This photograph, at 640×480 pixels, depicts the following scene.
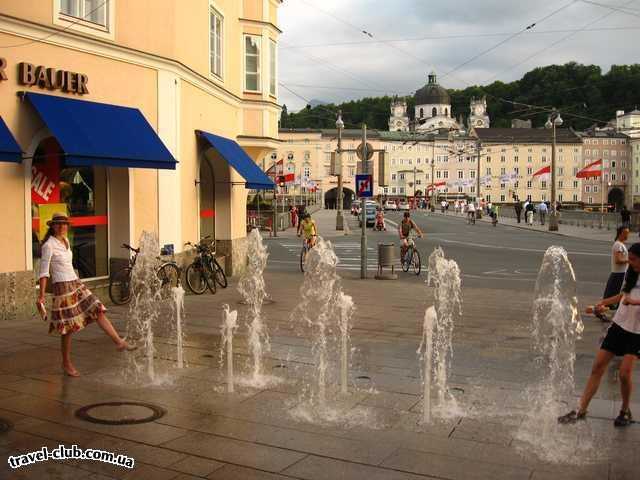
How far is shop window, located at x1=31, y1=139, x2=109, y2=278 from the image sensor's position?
39.9ft

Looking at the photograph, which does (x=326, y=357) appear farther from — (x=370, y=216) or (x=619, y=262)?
(x=370, y=216)

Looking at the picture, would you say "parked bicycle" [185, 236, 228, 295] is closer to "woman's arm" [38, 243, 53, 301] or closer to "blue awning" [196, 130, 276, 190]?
"blue awning" [196, 130, 276, 190]

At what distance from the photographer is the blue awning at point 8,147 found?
10359 millimetres

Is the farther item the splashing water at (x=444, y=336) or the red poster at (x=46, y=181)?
the red poster at (x=46, y=181)

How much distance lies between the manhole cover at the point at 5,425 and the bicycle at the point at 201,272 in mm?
8908

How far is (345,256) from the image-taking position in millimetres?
27734

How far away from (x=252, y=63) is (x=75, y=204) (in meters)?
9.08

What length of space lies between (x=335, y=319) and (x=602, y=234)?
111ft

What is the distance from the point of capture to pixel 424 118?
567ft

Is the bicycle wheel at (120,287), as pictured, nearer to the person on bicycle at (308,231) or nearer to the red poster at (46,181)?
the red poster at (46,181)

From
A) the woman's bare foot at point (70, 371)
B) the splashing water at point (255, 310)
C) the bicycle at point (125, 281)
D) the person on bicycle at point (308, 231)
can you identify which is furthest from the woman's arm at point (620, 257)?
the person on bicycle at point (308, 231)

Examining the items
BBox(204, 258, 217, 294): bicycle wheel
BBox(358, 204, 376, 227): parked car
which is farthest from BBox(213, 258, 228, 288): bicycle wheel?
BBox(358, 204, 376, 227): parked car

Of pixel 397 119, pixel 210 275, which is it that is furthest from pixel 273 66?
pixel 397 119

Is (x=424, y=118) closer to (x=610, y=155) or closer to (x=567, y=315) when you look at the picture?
(x=610, y=155)
